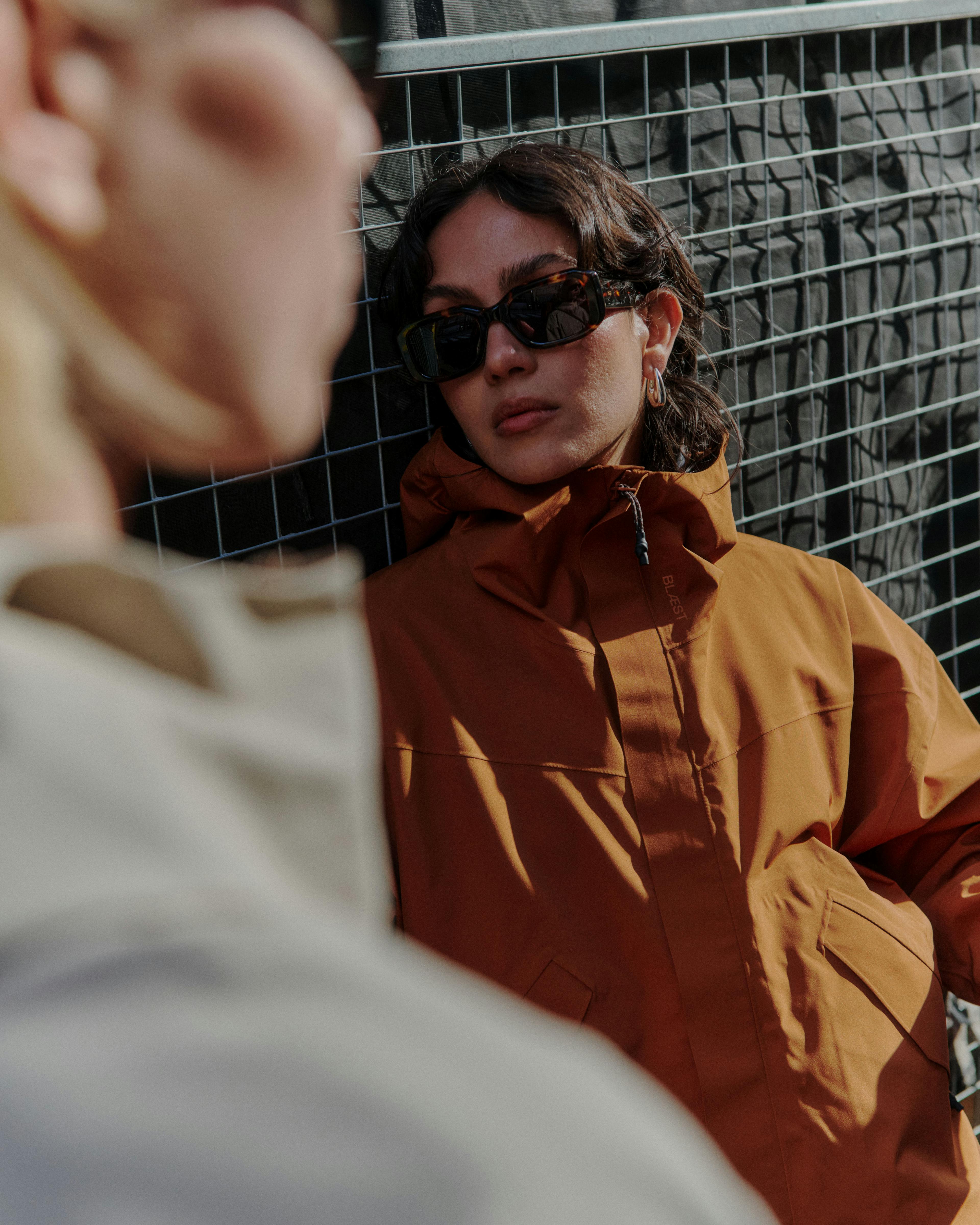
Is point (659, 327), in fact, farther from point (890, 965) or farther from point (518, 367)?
point (890, 965)

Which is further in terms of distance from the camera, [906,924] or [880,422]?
[880,422]

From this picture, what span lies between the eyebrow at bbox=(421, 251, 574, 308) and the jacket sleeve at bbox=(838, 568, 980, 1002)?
61 cm

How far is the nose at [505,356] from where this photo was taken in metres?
1.36

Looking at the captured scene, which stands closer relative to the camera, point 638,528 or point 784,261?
point 638,528

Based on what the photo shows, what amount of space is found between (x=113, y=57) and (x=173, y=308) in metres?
0.07

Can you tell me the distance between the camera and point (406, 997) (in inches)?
9.8

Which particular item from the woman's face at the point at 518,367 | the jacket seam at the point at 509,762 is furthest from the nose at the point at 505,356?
the jacket seam at the point at 509,762

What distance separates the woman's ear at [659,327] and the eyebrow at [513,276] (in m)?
0.19

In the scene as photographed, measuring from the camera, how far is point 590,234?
4.57 feet

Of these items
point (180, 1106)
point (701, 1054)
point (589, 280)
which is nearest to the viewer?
point (180, 1106)

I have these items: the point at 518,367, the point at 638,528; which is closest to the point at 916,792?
the point at 638,528

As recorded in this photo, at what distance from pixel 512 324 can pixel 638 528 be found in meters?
0.31

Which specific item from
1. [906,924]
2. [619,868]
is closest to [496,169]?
Answer: [619,868]

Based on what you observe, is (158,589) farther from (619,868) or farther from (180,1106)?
(619,868)
